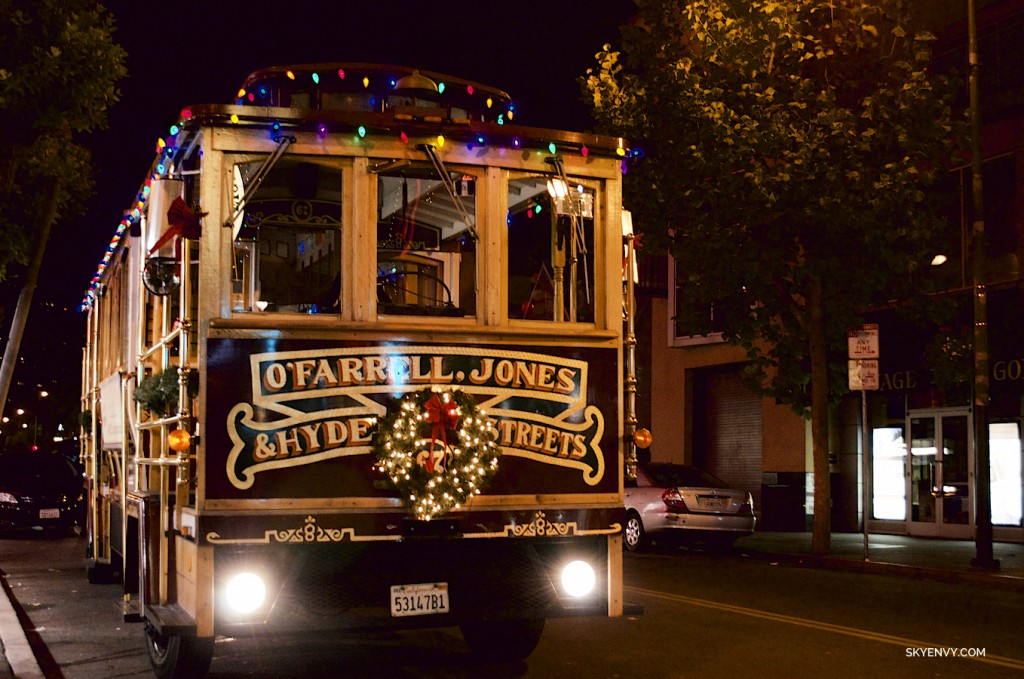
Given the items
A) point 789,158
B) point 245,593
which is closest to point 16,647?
point 245,593

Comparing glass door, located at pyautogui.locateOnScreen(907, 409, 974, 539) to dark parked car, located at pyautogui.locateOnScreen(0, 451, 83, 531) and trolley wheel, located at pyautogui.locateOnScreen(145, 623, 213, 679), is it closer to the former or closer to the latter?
dark parked car, located at pyautogui.locateOnScreen(0, 451, 83, 531)

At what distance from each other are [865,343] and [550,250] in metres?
9.99

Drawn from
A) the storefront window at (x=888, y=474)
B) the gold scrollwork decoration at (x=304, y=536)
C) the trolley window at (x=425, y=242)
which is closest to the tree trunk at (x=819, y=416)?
the storefront window at (x=888, y=474)

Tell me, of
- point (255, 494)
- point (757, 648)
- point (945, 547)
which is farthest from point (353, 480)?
point (945, 547)

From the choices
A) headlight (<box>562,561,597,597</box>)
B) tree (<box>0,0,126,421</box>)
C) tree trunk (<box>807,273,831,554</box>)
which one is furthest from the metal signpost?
tree (<box>0,0,126,421</box>)

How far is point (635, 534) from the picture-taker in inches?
742

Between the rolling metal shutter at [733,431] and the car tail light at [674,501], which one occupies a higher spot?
the rolling metal shutter at [733,431]

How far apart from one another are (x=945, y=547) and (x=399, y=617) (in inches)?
579

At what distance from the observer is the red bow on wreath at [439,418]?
267 inches

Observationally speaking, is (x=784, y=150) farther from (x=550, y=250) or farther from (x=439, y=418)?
(x=439, y=418)

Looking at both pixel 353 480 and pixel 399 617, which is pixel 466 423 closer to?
pixel 353 480

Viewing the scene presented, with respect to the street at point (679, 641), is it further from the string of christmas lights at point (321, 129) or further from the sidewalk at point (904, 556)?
the string of christmas lights at point (321, 129)

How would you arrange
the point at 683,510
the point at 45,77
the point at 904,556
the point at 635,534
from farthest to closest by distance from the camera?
1. the point at 635,534
2. the point at 683,510
3. the point at 904,556
4. the point at 45,77

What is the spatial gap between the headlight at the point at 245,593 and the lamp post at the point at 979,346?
11892mm
